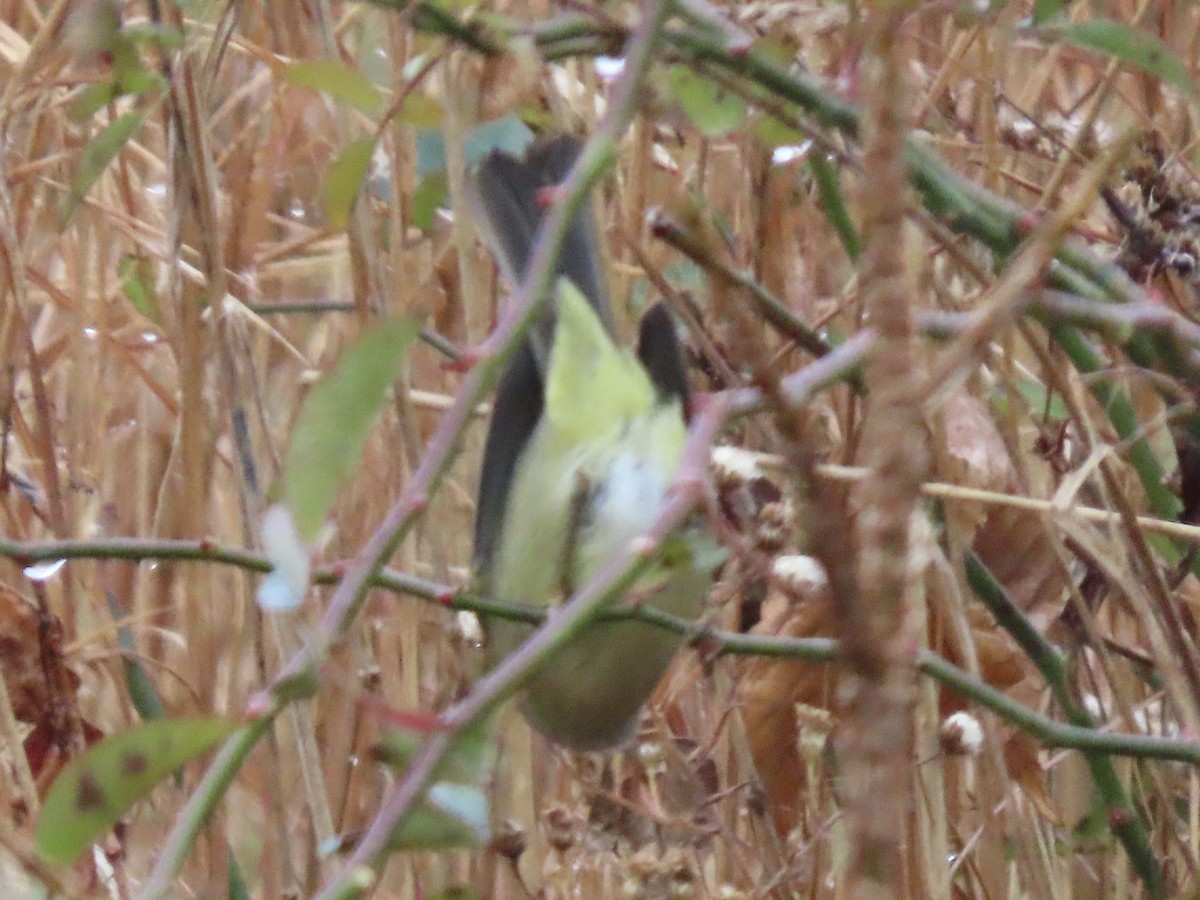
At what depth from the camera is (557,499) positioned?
0.88 m

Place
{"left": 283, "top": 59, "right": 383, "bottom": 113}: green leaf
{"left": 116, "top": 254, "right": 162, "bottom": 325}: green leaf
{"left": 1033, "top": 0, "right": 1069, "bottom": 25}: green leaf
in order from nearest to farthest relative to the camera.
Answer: {"left": 283, "top": 59, "right": 383, "bottom": 113}: green leaf < {"left": 1033, "top": 0, "right": 1069, "bottom": 25}: green leaf < {"left": 116, "top": 254, "right": 162, "bottom": 325}: green leaf

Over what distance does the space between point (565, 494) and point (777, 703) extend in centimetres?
24

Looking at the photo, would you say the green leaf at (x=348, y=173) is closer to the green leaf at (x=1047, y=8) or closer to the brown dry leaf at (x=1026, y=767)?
the green leaf at (x=1047, y=8)

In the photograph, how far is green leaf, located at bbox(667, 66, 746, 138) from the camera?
27.0 inches

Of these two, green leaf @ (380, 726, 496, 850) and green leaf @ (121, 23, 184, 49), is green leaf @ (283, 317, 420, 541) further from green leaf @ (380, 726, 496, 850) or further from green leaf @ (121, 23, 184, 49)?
green leaf @ (121, 23, 184, 49)

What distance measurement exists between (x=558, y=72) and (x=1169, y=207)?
0.47 meters

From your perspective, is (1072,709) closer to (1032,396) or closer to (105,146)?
(1032,396)

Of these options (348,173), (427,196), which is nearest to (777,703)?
(427,196)

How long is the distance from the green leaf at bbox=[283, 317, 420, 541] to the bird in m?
0.31

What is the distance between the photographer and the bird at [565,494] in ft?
2.59

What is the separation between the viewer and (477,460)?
1229 millimetres

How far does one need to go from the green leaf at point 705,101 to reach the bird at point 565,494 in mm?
112

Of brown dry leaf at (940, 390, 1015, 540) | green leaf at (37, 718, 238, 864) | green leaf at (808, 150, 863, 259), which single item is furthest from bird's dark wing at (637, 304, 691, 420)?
green leaf at (37, 718, 238, 864)

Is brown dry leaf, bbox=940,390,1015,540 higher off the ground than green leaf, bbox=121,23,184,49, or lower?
lower
